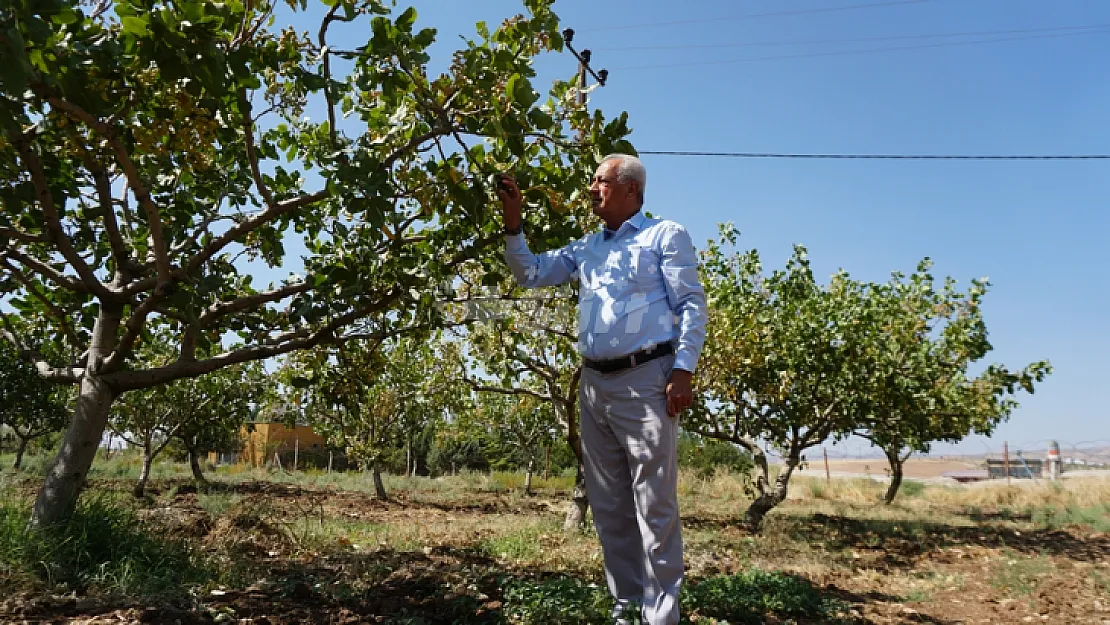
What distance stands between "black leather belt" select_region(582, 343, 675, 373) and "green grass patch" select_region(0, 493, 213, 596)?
319cm

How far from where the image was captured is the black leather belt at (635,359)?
3.11 meters

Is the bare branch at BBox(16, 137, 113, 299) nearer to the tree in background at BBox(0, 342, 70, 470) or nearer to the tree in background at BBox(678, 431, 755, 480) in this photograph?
the tree in background at BBox(0, 342, 70, 470)

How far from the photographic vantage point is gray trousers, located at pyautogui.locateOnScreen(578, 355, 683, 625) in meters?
2.96

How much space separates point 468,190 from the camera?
376cm

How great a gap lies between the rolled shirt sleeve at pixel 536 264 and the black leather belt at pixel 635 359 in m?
0.63

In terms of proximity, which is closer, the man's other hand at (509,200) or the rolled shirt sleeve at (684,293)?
the rolled shirt sleeve at (684,293)

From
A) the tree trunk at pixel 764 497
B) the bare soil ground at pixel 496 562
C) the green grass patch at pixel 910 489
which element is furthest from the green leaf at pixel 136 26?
the green grass patch at pixel 910 489

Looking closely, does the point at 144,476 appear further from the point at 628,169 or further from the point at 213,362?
the point at 628,169

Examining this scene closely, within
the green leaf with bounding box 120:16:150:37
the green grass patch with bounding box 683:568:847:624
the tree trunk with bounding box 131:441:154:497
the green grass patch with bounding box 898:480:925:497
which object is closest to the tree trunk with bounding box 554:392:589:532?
the green grass patch with bounding box 683:568:847:624

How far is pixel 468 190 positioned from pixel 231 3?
180 centimetres

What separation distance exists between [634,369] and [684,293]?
1.40 ft

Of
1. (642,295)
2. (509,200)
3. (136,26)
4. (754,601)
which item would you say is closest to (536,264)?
(509,200)

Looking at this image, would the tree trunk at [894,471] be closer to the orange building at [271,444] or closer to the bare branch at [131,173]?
the bare branch at [131,173]

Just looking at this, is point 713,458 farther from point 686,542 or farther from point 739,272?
point 686,542
